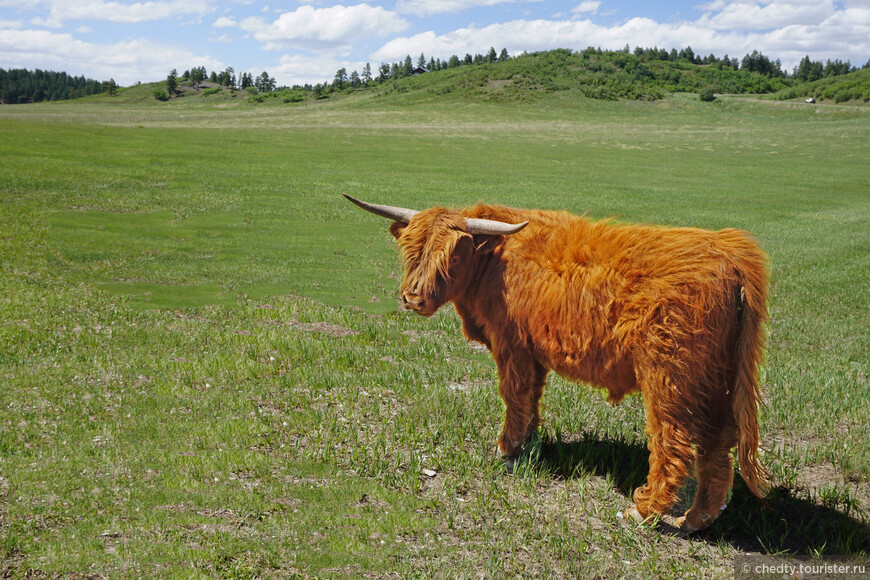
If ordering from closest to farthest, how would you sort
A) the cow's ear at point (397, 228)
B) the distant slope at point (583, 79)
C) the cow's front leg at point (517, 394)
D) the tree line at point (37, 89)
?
the cow's front leg at point (517, 394), the cow's ear at point (397, 228), the distant slope at point (583, 79), the tree line at point (37, 89)

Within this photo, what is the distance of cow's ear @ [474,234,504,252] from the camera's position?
6.16m

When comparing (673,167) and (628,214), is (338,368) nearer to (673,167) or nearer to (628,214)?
(628,214)

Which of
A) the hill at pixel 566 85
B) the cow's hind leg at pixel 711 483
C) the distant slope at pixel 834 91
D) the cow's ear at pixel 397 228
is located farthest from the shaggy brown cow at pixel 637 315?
the distant slope at pixel 834 91

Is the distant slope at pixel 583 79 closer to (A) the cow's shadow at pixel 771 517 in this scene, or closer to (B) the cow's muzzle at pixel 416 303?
(A) the cow's shadow at pixel 771 517

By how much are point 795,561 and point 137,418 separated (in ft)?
20.5

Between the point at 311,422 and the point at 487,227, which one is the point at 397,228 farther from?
the point at 311,422

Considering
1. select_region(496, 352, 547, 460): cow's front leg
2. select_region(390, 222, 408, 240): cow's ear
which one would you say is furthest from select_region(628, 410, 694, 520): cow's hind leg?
select_region(390, 222, 408, 240): cow's ear

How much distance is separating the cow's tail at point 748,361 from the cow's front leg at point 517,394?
5.87ft

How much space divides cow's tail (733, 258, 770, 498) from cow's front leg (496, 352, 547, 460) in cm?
179

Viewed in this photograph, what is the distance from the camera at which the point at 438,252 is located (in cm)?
577

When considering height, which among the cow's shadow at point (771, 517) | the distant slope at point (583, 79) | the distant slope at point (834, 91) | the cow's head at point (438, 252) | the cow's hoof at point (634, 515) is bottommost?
the cow's shadow at point (771, 517)

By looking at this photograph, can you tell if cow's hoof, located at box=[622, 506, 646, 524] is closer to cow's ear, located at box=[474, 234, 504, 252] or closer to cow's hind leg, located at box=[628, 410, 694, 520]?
cow's hind leg, located at box=[628, 410, 694, 520]

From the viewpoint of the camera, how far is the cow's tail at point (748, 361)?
4848 millimetres

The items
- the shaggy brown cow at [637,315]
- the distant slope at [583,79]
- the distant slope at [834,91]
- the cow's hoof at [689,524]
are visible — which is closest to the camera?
the shaggy brown cow at [637,315]
